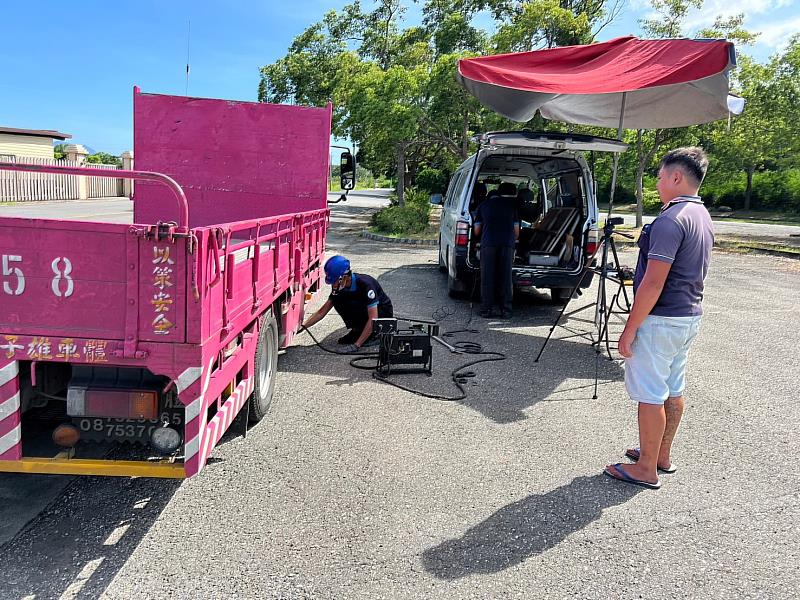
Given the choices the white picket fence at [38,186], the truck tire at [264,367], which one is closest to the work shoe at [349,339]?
the truck tire at [264,367]

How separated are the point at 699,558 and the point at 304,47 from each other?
39034mm

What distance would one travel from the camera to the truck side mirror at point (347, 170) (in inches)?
336

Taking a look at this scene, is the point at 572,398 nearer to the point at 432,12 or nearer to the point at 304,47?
the point at 432,12

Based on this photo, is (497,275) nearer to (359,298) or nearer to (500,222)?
(500,222)

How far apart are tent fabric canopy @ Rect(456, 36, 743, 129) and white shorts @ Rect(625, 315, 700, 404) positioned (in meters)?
3.15

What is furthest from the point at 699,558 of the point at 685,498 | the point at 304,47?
the point at 304,47

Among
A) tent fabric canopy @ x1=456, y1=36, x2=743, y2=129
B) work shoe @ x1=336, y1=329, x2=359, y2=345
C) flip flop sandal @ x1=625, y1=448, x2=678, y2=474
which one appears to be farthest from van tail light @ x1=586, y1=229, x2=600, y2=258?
flip flop sandal @ x1=625, y1=448, x2=678, y2=474

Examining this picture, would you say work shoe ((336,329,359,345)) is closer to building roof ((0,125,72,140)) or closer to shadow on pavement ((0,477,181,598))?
shadow on pavement ((0,477,181,598))

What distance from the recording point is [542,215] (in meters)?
10.1

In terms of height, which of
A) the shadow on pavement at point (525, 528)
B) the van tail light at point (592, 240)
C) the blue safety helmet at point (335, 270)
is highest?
the van tail light at point (592, 240)

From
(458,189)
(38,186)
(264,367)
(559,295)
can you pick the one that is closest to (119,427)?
(264,367)

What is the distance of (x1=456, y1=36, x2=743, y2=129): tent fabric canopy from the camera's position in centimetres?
583

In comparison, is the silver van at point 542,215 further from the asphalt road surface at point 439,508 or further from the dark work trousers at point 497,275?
the asphalt road surface at point 439,508

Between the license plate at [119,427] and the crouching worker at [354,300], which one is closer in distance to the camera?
the license plate at [119,427]
